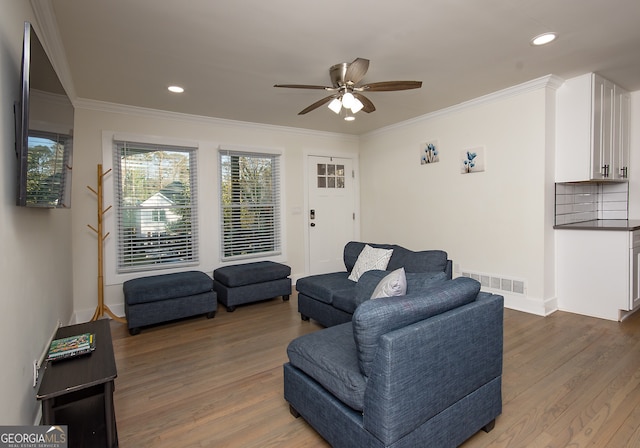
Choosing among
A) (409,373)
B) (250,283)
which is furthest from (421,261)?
(250,283)

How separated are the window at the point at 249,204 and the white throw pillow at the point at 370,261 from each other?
1.89 m

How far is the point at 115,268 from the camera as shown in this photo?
12.9 ft

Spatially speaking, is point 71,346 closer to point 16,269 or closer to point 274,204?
point 16,269

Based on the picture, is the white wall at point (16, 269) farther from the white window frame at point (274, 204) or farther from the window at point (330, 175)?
the window at point (330, 175)

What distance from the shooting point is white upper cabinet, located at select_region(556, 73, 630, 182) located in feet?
11.4

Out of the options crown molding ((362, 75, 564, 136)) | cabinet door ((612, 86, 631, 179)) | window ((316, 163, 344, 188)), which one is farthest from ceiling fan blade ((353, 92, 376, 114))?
cabinet door ((612, 86, 631, 179))

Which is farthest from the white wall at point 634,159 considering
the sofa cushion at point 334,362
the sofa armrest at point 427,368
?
the sofa cushion at point 334,362

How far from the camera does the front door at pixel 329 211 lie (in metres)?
5.54

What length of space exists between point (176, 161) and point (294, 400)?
11.4 feet

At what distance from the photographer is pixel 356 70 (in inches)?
103

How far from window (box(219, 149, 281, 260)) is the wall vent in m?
2.89

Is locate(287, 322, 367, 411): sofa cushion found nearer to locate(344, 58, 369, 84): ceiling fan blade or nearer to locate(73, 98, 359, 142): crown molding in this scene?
locate(344, 58, 369, 84): ceiling fan blade

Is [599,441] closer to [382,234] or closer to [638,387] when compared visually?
[638,387]

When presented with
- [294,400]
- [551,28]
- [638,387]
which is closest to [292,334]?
[294,400]
